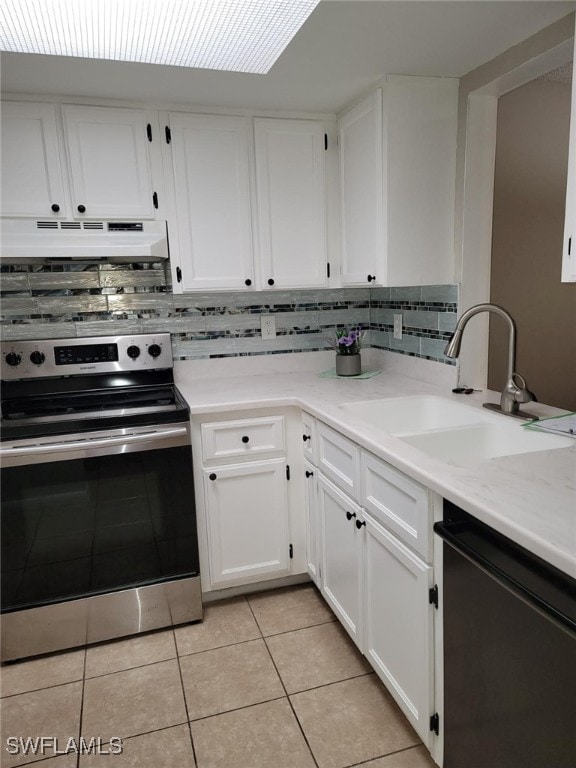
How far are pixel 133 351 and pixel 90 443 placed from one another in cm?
67

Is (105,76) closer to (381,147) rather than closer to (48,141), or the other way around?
(48,141)

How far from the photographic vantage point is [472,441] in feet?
5.87

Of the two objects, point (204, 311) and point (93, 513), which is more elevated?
point (204, 311)

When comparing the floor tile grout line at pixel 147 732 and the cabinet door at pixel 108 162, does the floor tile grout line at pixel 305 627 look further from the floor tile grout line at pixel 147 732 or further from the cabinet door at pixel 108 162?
the cabinet door at pixel 108 162

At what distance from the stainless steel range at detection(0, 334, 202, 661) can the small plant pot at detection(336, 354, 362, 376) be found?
83 centimetres

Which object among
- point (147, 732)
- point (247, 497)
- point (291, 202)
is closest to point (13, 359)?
point (247, 497)

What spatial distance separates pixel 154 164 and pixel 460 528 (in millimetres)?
1911

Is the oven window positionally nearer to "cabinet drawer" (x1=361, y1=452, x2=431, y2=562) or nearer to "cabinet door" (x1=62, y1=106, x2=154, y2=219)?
"cabinet drawer" (x1=361, y1=452, x2=431, y2=562)

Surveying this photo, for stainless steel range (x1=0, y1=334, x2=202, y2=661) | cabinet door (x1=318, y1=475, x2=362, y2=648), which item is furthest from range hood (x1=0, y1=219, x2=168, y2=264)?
cabinet door (x1=318, y1=475, x2=362, y2=648)

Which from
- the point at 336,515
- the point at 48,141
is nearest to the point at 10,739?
the point at 336,515

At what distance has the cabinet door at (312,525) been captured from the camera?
2.17 metres

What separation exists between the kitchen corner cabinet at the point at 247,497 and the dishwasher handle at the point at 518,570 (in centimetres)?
107

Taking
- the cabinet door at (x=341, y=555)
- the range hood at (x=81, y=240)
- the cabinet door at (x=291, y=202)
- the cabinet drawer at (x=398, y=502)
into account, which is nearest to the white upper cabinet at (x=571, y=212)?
the cabinet drawer at (x=398, y=502)

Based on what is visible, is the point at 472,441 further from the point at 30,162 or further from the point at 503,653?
the point at 30,162
